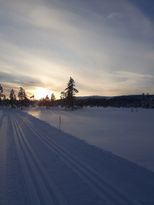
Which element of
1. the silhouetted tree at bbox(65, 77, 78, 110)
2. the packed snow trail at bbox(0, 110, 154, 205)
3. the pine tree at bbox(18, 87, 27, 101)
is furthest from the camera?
the pine tree at bbox(18, 87, 27, 101)

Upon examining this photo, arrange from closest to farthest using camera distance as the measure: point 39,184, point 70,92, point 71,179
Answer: point 39,184, point 71,179, point 70,92

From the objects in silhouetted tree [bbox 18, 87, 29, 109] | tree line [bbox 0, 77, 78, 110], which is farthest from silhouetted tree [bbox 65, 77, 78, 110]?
silhouetted tree [bbox 18, 87, 29, 109]

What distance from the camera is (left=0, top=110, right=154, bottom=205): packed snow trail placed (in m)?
6.52

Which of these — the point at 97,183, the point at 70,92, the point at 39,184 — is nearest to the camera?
the point at 39,184

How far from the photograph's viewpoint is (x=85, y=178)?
818cm

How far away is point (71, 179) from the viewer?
26.7ft

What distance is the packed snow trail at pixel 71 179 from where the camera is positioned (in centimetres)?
652

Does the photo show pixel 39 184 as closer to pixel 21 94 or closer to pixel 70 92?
pixel 70 92

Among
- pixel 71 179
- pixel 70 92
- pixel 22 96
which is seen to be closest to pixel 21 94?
pixel 22 96

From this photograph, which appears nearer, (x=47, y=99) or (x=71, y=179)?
(x=71, y=179)

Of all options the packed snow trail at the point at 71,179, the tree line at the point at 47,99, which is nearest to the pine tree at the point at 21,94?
the tree line at the point at 47,99

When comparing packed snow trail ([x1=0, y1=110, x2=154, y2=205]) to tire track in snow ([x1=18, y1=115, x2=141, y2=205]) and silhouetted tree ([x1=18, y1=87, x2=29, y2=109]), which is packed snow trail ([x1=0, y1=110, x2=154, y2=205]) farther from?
silhouetted tree ([x1=18, y1=87, x2=29, y2=109])

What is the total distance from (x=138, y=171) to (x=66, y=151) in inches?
164

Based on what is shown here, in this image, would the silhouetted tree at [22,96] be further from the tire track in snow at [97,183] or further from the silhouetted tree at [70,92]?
the tire track in snow at [97,183]
